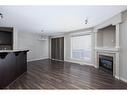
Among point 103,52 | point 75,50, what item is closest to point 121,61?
point 103,52

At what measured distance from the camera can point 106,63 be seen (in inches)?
194

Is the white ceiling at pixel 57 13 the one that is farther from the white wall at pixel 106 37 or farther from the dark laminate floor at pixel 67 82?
the dark laminate floor at pixel 67 82

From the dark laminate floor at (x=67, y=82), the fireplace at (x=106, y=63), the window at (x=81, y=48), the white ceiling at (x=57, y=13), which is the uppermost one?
the white ceiling at (x=57, y=13)

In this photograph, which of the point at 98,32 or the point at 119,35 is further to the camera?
the point at 98,32

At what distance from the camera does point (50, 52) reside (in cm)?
1020

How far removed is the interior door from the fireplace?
3997mm

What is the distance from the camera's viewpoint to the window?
6.81 m

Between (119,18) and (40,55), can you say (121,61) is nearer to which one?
(119,18)

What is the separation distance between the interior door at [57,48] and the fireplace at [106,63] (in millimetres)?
3997

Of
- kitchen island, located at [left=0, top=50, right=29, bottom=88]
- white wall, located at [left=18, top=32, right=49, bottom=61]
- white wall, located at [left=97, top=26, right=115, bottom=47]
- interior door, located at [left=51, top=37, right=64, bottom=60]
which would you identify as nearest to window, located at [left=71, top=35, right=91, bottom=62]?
white wall, located at [left=97, top=26, right=115, bottom=47]

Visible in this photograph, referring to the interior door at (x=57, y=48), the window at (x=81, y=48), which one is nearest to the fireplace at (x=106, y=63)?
the window at (x=81, y=48)

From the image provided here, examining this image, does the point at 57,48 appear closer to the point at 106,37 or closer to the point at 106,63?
the point at 106,37

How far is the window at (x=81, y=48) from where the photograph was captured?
22.4 feet

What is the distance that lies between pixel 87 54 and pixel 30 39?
4922 millimetres
